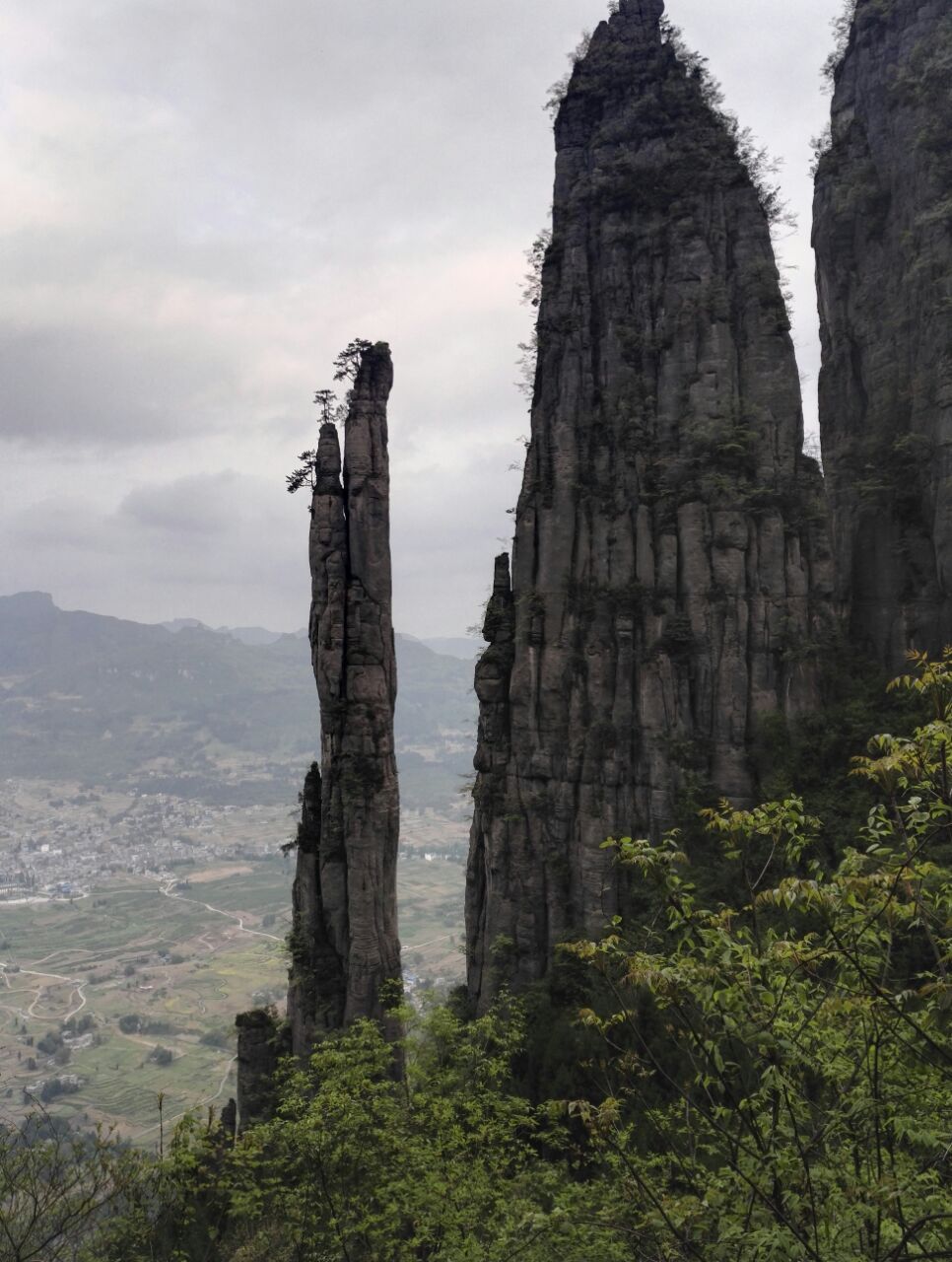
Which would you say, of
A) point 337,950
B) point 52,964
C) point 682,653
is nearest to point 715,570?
point 682,653

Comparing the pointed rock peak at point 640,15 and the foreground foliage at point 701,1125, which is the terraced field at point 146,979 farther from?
the pointed rock peak at point 640,15

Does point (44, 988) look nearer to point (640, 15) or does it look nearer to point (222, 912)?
point (222, 912)

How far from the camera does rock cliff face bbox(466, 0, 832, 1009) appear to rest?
32.9 m

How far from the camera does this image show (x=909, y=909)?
7.71 metres

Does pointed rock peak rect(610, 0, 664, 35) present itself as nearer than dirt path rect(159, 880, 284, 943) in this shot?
Yes

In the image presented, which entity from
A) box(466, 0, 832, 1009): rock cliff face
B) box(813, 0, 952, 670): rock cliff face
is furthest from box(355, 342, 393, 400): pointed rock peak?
box(813, 0, 952, 670): rock cliff face

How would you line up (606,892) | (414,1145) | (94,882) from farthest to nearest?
(94,882), (606,892), (414,1145)

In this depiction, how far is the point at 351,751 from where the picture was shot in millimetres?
32656

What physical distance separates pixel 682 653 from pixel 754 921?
26.2m

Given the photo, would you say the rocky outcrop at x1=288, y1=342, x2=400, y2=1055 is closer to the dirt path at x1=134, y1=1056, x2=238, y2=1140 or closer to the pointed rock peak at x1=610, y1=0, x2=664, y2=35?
the pointed rock peak at x1=610, y1=0, x2=664, y2=35

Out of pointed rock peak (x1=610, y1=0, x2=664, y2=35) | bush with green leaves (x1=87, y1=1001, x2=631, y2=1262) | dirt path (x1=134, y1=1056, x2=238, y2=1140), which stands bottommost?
dirt path (x1=134, y1=1056, x2=238, y2=1140)

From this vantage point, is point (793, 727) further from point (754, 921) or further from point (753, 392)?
point (754, 921)

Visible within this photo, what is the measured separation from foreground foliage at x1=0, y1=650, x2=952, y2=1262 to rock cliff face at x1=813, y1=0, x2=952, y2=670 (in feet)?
47.7

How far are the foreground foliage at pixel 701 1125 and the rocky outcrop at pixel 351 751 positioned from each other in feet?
19.2
